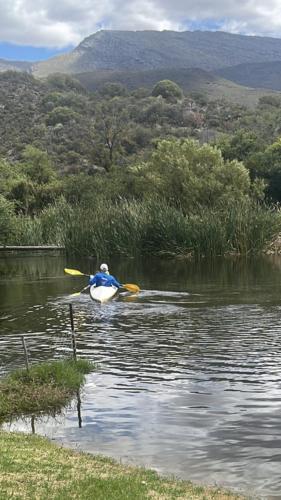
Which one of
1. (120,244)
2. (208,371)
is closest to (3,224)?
(120,244)

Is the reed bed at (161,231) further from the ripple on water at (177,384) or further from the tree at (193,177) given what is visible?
the ripple on water at (177,384)

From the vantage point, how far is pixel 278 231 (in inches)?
1922

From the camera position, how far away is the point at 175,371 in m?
15.3

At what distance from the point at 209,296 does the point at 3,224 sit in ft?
67.9

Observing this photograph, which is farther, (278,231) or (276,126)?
(276,126)

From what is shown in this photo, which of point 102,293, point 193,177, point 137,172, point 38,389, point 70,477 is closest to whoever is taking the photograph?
point 70,477

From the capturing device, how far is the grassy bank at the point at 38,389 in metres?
12.7

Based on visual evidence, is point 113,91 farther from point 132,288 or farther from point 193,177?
point 132,288

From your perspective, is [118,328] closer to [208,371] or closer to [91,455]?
[208,371]

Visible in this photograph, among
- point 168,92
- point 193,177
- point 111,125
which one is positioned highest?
point 168,92

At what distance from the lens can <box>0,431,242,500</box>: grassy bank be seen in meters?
7.71

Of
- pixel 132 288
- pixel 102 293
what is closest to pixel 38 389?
pixel 102 293

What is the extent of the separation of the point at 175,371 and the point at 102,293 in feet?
35.5

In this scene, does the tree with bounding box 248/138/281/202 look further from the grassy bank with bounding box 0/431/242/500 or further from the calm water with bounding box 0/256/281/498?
the grassy bank with bounding box 0/431/242/500
